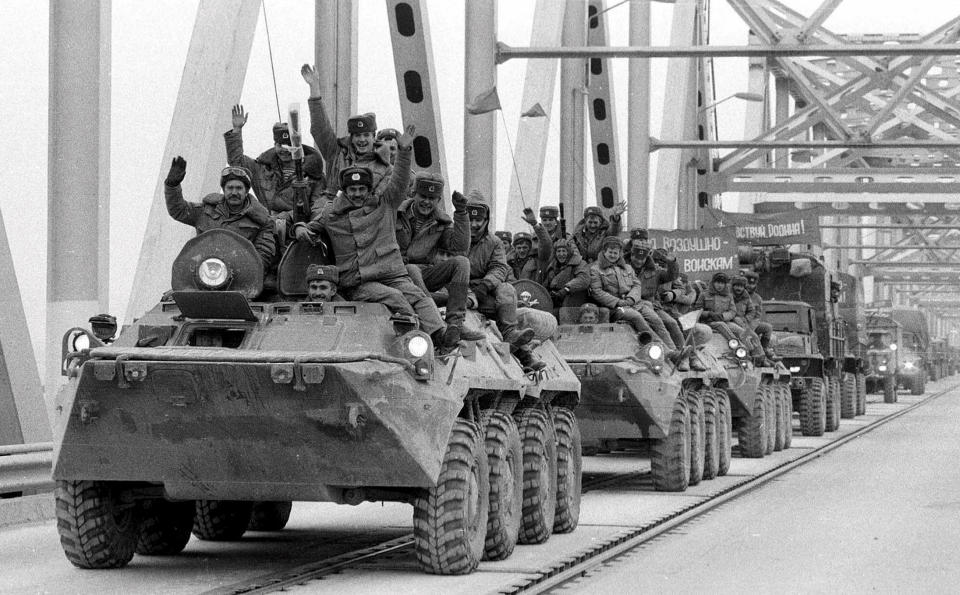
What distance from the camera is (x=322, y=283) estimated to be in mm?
10016

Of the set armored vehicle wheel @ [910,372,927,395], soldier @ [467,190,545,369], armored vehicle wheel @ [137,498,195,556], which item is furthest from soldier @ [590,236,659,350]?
armored vehicle wheel @ [910,372,927,395]

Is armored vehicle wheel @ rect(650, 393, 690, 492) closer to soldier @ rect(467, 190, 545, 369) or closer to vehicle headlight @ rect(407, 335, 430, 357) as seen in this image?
soldier @ rect(467, 190, 545, 369)

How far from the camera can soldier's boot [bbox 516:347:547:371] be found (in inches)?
476

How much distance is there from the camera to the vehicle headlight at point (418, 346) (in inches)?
369

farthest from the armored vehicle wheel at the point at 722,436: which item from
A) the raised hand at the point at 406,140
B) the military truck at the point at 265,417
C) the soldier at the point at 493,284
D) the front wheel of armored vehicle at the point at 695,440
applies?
the raised hand at the point at 406,140

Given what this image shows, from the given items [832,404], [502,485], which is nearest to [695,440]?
[502,485]

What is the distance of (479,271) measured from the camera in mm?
12539

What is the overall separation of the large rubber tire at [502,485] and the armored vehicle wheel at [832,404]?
63.4 ft

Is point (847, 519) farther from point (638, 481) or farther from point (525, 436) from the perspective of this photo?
point (638, 481)

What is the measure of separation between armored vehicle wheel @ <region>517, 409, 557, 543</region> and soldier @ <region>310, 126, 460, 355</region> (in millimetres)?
1611

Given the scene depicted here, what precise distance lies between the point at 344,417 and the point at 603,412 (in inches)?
281

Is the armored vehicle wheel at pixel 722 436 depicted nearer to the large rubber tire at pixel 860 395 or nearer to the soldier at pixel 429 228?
the soldier at pixel 429 228

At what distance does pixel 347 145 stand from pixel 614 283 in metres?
5.70

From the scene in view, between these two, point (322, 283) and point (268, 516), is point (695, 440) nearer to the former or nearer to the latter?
point (268, 516)
